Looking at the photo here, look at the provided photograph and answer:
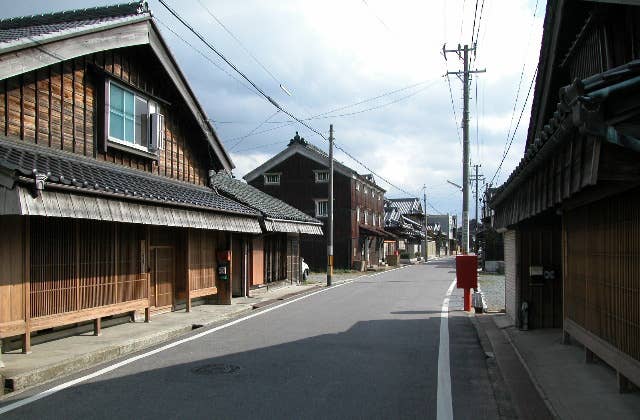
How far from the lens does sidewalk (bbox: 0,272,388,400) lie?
785 cm

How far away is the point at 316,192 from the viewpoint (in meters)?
45.8

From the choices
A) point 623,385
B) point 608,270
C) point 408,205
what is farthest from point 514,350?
point 408,205

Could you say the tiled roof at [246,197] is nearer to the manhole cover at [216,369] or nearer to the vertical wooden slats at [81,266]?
the vertical wooden slats at [81,266]

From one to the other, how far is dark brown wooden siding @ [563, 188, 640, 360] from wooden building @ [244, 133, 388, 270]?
35977 mm

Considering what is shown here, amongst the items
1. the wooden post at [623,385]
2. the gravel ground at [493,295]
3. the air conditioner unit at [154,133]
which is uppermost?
the air conditioner unit at [154,133]

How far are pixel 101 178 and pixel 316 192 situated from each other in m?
35.3

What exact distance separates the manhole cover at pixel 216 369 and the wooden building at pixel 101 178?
2.94 metres

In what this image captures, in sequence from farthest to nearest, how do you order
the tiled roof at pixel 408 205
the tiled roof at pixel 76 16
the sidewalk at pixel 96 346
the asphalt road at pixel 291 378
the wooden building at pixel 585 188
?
the tiled roof at pixel 408 205
the tiled roof at pixel 76 16
the sidewalk at pixel 96 346
the asphalt road at pixel 291 378
the wooden building at pixel 585 188

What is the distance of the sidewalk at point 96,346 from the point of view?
7852mm

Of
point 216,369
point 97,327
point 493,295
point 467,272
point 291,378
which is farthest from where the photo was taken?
point 493,295

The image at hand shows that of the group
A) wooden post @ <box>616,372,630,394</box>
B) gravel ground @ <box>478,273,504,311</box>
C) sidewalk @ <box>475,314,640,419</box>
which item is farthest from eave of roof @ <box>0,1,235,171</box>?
wooden post @ <box>616,372,630,394</box>

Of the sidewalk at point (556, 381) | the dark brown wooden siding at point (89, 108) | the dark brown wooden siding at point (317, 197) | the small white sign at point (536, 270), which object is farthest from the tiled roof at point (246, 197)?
the dark brown wooden siding at point (317, 197)

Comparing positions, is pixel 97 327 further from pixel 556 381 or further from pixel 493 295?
pixel 493 295

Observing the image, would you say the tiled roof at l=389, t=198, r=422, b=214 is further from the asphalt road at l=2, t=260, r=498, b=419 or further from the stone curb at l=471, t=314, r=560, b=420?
the asphalt road at l=2, t=260, r=498, b=419
